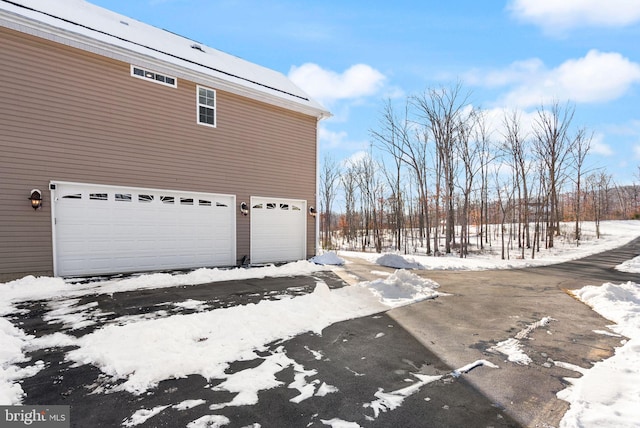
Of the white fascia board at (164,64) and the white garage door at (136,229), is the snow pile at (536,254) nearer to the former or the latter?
the white garage door at (136,229)

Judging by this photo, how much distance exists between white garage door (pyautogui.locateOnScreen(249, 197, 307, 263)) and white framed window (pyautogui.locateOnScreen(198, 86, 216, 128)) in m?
2.74

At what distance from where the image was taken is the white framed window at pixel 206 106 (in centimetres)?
916

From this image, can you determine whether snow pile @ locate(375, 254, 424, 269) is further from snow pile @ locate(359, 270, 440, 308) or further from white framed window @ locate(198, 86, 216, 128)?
white framed window @ locate(198, 86, 216, 128)

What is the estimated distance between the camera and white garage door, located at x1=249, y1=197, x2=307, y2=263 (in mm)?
10297

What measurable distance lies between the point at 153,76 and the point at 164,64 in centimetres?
45

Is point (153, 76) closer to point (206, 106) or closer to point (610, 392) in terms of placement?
point (206, 106)

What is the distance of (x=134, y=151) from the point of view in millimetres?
8008

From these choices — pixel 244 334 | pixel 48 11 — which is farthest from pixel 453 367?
pixel 48 11

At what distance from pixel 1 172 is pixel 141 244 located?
3.11m

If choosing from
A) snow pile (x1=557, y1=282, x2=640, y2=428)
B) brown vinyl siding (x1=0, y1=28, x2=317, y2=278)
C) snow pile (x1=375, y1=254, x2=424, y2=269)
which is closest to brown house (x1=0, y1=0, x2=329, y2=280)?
brown vinyl siding (x1=0, y1=28, x2=317, y2=278)

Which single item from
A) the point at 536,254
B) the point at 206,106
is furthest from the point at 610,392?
the point at 536,254

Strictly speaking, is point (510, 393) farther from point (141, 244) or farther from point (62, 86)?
point (62, 86)

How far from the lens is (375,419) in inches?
89.8

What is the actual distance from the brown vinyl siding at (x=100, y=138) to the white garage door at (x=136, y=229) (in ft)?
0.88
